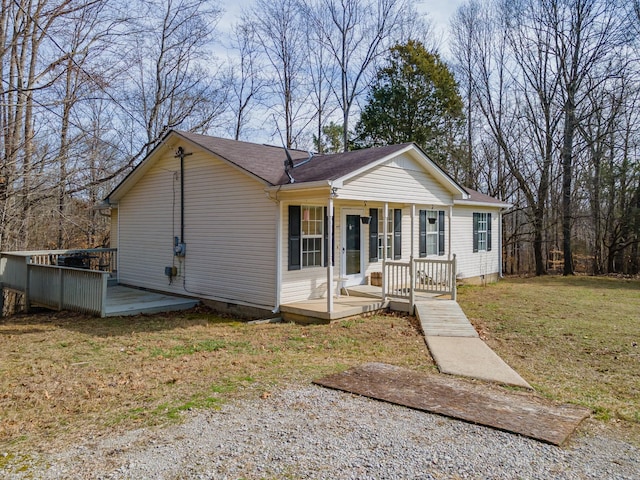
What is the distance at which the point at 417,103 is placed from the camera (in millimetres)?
23016

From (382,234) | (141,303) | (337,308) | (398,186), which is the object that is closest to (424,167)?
(398,186)

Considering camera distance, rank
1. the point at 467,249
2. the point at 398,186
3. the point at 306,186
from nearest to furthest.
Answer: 1. the point at 306,186
2. the point at 398,186
3. the point at 467,249

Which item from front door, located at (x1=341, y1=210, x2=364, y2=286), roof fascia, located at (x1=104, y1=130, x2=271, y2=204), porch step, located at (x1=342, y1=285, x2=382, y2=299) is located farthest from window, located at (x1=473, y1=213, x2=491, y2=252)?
roof fascia, located at (x1=104, y1=130, x2=271, y2=204)

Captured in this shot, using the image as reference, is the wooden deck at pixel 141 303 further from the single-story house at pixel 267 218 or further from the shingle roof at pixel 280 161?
the shingle roof at pixel 280 161

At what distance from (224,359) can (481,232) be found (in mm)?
12595

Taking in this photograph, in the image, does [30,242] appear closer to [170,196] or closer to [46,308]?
[46,308]

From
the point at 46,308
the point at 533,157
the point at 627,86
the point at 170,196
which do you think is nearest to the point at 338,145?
the point at 533,157

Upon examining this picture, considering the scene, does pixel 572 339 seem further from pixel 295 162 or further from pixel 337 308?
pixel 295 162

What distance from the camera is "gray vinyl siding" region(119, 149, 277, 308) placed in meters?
9.98

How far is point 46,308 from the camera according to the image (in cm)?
1215

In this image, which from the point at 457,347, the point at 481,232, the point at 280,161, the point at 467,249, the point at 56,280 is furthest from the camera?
the point at 481,232

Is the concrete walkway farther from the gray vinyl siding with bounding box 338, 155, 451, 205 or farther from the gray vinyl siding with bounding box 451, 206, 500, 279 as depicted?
the gray vinyl siding with bounding box 451, 206, 500, 279

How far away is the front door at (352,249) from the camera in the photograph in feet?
37.3

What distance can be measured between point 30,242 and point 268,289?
11.4 metres
